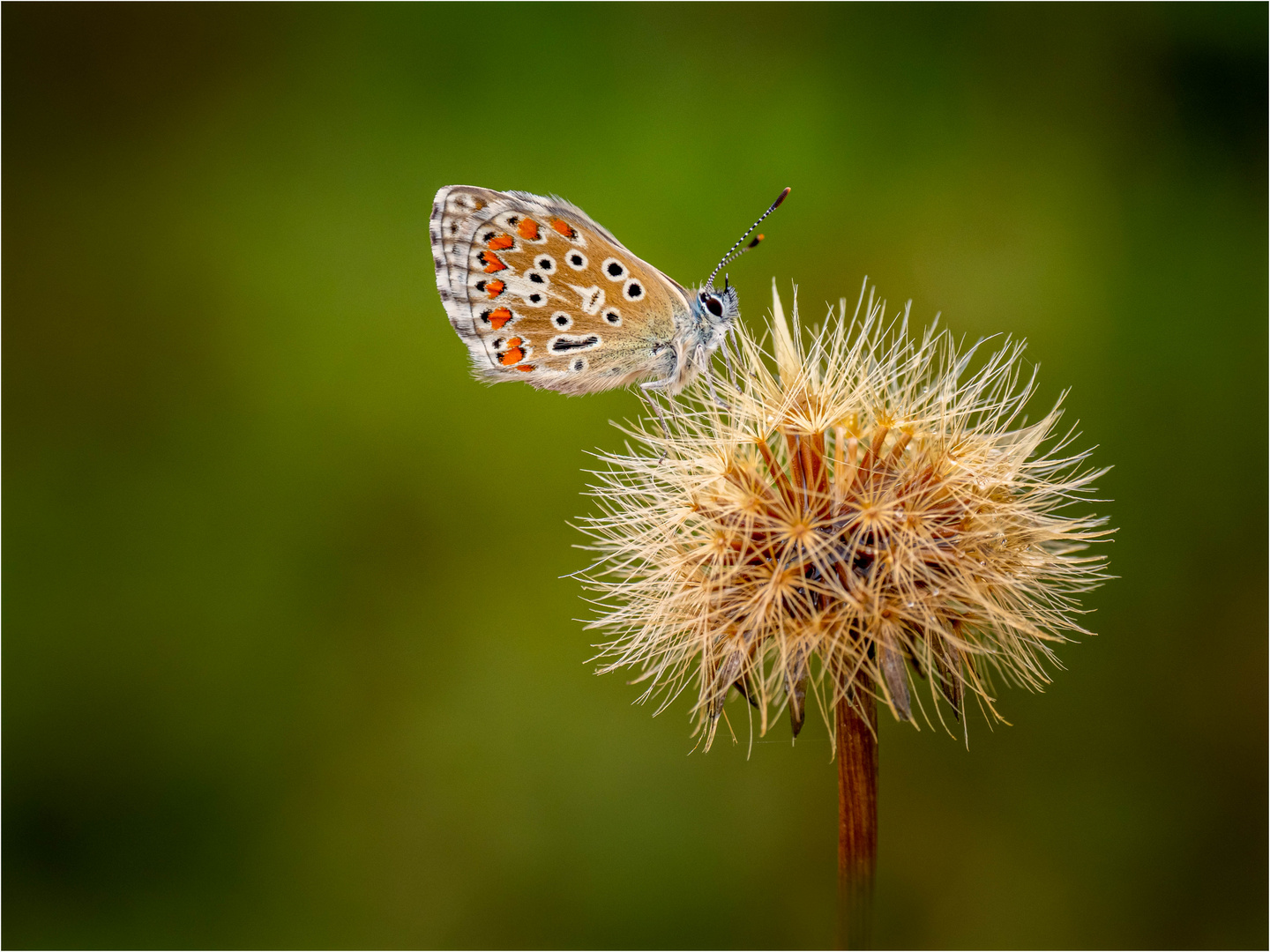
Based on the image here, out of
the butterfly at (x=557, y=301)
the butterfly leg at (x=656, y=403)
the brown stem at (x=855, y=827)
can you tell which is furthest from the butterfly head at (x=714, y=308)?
the brown stem at (x=855, y=827)

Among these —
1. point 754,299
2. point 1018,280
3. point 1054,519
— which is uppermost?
point 1018,280

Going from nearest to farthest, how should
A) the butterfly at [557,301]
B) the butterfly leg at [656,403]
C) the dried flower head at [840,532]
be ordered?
the dried flower head at [840,532]
the butterfly leg at [656,403]
the butterfly at [557,301]

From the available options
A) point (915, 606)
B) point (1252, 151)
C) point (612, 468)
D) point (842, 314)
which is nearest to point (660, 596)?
point (612, 468)

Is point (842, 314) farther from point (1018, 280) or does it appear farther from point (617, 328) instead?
point (1018, 280)

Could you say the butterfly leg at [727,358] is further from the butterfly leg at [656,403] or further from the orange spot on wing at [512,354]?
the orange spot on wing at [512,354]

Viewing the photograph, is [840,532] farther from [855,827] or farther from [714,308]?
[714,308]

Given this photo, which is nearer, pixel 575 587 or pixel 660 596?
pixel 660 596

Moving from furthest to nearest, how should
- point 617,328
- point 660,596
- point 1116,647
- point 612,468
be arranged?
point 1116,647 → point 617,328 → point 612,468 → point 660,596

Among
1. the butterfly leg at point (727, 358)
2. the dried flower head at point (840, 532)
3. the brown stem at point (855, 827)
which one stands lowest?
the brown stem at point (855, 827)

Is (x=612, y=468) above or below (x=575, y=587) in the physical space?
above
